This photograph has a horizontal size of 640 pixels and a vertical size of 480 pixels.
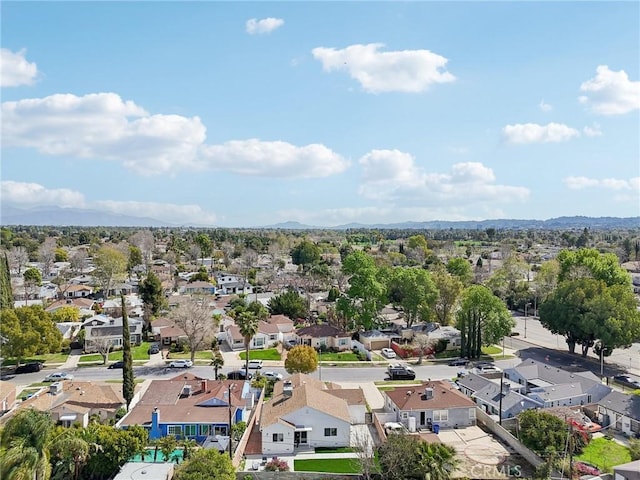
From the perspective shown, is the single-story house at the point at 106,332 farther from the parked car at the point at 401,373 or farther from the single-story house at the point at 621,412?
the single-story house at the point at 621,412

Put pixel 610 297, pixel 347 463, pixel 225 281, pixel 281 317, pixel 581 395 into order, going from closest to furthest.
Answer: pixel 347 463, pixel 581 395, pixel 610 297, pixel 281 317, pixel 225 281

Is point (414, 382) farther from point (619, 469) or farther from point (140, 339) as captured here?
point (140, 339)

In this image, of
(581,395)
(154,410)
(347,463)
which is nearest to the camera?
(347,463)

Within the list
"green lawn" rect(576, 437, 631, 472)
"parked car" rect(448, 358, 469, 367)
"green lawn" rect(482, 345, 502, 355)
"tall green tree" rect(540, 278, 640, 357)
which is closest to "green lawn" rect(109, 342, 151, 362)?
"parked car" rect(448, 358, 469, 367)

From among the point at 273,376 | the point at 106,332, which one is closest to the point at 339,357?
the point at 273,376

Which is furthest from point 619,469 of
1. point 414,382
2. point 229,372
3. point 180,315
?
point 180,315

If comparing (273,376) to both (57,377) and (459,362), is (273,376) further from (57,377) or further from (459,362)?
(57,377)

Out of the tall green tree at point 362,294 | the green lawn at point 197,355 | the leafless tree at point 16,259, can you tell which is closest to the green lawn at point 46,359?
the green lawn at point 197,355
